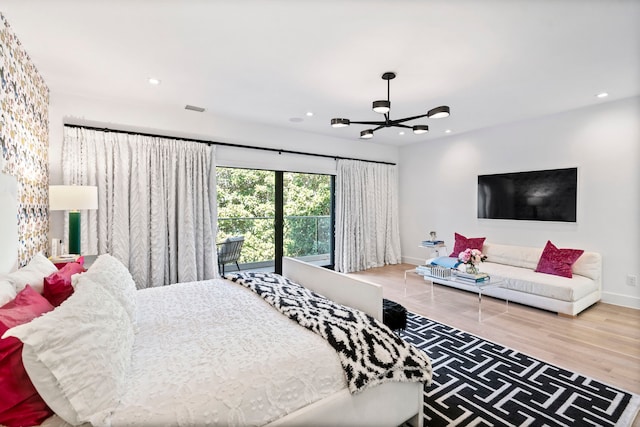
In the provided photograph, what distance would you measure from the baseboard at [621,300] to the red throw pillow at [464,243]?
1.64m

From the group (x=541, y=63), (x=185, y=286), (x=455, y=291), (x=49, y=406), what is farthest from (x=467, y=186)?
(x=49, y=406)

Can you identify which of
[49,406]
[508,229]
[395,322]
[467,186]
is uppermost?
[467,186]

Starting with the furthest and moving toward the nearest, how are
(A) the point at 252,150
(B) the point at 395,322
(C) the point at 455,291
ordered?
1. (A) the point at 252,150
2. (C) the point at 455,291
3. (B) the point at 395,322

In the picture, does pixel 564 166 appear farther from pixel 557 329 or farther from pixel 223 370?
pixel 223 370

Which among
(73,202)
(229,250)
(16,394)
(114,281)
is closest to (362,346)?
(16,394)

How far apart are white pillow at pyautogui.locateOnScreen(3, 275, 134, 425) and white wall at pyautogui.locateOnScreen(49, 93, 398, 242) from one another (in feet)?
10.5

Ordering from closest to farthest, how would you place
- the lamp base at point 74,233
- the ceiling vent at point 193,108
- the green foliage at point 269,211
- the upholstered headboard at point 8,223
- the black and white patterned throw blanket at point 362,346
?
the black and white patterned throw blanket at point 362,346 < the upholstered headboard at point 8,223 < the lamp base at point 74,233 < the ceiling vent at point 193,108 < the green foliage at point 269,211

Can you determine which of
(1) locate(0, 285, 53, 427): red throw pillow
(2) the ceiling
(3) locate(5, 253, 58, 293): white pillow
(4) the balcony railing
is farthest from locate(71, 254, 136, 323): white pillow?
(4) the balcony railing

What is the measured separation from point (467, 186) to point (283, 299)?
471 centimetres

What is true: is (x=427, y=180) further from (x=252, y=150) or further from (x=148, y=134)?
(x=148, y=134)

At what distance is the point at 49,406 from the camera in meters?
1.10

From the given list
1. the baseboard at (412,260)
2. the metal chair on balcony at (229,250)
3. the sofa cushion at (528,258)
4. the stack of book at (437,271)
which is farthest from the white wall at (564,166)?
the metal chair on balcony at (229,250)

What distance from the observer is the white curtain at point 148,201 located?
373cm

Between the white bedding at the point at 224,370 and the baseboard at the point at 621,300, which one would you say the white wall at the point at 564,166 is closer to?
the baseboard at the point at 621,300
